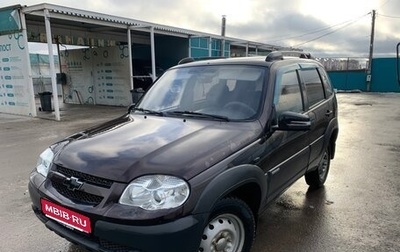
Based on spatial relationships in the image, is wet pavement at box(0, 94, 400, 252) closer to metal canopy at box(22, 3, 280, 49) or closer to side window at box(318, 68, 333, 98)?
side window at box(318, 68, 333, 98)

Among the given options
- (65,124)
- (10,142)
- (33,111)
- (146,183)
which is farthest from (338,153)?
(33,111)

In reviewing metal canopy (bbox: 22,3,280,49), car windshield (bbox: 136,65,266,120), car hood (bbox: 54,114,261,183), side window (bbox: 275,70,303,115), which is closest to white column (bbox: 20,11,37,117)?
metal canopy (bbox: 22,3,280,49)

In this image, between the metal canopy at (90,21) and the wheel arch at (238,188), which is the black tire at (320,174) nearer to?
the wheel arch at (238,188)

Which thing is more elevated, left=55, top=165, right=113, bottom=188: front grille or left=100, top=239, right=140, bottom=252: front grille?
left=55, top=165, right=113, bottom=188: front grille

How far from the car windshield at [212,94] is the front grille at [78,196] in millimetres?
1228

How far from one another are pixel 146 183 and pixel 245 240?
1.05m

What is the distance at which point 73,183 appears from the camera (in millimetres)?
2309

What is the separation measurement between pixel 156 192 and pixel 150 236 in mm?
270

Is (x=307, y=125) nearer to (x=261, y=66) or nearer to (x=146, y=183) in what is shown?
(x=261, y=66)

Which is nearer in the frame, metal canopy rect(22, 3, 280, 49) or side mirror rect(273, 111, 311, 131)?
side mirror rect(273, 111, 311, 131)

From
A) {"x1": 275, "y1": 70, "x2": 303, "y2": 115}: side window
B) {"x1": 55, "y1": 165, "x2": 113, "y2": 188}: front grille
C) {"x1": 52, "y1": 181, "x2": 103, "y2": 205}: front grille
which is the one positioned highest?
{"x1": 275, "y1": 70, "x2": 303, "y2": 115}: side window

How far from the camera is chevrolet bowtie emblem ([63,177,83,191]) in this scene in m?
2.28

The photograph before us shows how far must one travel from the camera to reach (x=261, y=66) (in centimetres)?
329

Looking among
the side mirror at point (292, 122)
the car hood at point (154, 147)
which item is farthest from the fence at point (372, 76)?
the car hood at point (154, 147)
